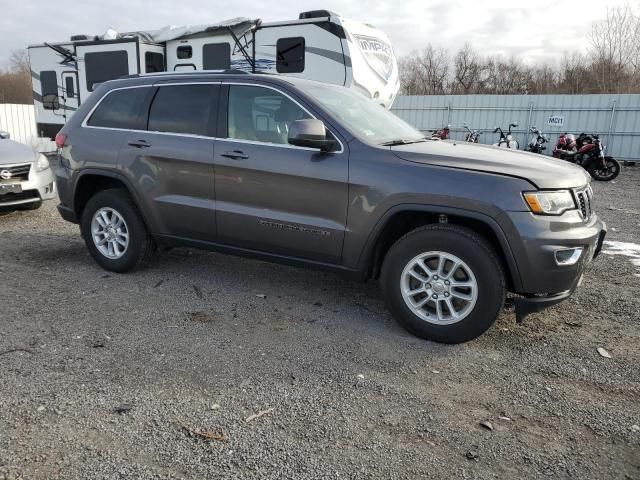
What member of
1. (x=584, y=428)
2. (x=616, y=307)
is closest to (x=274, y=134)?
(x=584, y=428)

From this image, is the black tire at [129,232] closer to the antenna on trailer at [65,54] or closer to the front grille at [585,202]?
the front grille at [585,202]

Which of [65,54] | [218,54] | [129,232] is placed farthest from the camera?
[65,54]

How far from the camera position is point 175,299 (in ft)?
14.6

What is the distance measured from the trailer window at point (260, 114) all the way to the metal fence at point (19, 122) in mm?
16201

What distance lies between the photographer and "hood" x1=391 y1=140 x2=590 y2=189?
3354 mm

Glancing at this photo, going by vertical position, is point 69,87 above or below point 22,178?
above

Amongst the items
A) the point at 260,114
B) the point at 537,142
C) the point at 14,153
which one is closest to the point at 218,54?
the point at 14,153

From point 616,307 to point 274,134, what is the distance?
3174 mm

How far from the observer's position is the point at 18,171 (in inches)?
279

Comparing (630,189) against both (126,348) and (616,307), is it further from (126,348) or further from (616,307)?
(126,348)

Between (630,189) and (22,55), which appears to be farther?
(22,55)

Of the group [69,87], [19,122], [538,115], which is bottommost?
Answer: [19,122]

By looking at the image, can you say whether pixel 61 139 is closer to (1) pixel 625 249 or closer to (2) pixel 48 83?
(1) pixel 625 249

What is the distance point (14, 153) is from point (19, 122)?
1428 cm
